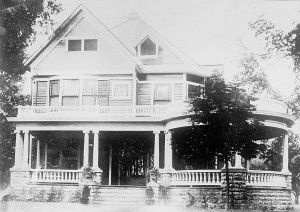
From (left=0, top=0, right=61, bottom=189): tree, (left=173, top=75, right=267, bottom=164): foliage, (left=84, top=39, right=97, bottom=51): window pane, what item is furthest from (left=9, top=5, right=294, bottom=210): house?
(left=173, top=75, right=267, bottom=164): foliage

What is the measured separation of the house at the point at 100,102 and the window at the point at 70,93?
37 mm

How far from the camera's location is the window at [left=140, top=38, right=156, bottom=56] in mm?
20109

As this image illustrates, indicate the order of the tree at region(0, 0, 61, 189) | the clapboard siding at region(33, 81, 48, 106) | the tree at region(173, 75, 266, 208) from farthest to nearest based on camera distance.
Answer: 1. the clapboard siding at region(33, 81, 48, 106)
2. the tree at region(0, 0, 61, 189)
3. the tree at region(173, 75, 266, 208)

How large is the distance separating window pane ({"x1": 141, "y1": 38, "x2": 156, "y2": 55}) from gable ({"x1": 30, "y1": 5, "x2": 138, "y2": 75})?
1.40m

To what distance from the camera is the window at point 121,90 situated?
63.1ft

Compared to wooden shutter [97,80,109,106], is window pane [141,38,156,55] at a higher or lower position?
higher

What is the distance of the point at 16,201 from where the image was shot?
1642cm

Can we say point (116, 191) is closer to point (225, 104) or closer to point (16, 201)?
point (16, 201)

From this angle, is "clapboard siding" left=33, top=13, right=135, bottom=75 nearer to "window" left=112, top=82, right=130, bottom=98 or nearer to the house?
the house

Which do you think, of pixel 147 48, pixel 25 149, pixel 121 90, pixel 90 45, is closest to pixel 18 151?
pixel 25 149

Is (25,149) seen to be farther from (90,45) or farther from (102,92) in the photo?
(90,45)

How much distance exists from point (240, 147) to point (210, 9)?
366 centimetres

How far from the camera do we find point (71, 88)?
62.6 feet

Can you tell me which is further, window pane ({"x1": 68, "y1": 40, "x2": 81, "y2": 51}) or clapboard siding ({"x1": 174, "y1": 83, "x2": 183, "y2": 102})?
clapboard siding ({"x1": 174, "y1": 83, "x2": 183, "y2": 102})
